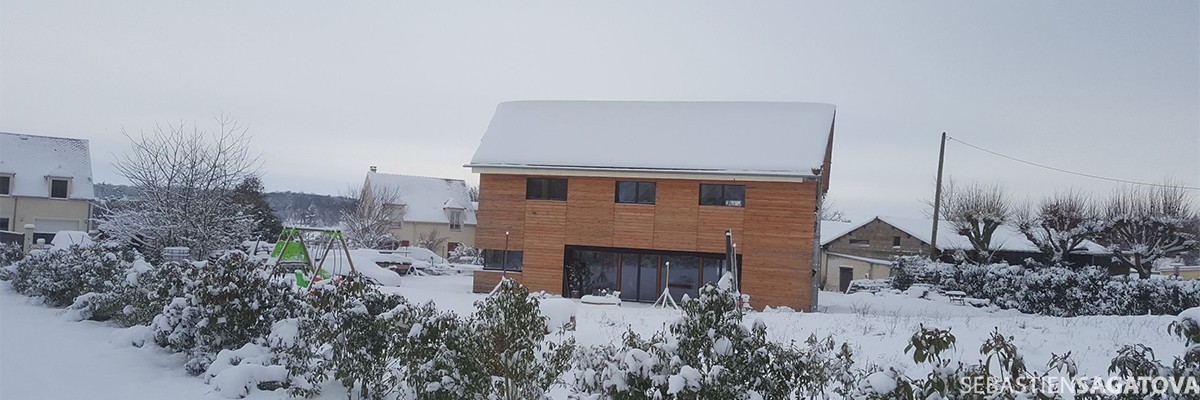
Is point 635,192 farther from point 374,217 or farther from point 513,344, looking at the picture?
point 374,217

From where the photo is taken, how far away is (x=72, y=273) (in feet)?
44.2

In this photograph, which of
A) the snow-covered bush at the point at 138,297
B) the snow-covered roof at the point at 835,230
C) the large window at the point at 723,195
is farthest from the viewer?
the snow-covered roof at the point at 835,230

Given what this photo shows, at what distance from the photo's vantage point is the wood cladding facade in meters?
18.7

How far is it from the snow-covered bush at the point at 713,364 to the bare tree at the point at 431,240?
41.1 metres

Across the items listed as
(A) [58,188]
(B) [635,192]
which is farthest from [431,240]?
(B) [635,192]

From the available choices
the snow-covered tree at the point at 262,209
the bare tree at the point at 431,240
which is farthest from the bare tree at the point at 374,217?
the snow-covered tree at the point at 262,209

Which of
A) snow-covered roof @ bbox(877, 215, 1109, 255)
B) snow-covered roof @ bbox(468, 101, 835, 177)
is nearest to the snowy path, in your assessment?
snow-covered roof @ bbox(468, 101, 835, 177)

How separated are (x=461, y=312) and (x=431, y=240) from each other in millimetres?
31625

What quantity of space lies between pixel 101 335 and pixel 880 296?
20.4m

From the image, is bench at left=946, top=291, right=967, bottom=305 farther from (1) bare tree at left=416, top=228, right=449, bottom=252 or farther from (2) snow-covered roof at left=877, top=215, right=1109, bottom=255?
(1) bare tree at left=416, top=228, right=449, bottom=252

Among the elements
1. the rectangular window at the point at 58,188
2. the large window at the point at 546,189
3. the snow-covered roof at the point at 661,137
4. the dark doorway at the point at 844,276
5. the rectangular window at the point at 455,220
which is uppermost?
the snow-covered roof at the point at 661,137

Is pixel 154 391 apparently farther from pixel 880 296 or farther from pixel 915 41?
pixel 880 296

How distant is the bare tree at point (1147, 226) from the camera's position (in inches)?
969

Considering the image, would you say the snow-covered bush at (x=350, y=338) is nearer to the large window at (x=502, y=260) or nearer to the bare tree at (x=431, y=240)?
the large window at (x=502, y=260)
